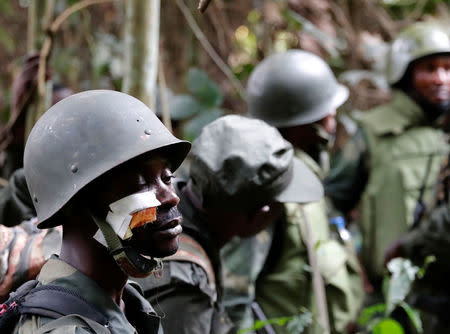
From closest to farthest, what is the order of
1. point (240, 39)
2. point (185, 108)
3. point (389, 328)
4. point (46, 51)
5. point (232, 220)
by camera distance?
point (389, 328) → point (232, 220) → point (46, 51) → point (185, 108) → point (240, 39)

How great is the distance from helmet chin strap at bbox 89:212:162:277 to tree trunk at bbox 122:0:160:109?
127 cm

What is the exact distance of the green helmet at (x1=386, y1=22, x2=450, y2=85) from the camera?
15.3 feet

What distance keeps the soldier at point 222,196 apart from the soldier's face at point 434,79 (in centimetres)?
207

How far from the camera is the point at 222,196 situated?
2660mm

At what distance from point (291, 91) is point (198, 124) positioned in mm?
608

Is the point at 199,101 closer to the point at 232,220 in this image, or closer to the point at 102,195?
the point at 232,220

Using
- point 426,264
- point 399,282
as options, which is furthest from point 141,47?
point 426,264

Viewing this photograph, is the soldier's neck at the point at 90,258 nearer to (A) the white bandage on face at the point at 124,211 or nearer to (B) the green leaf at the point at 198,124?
(A) the white bandage on face at the point at 124,211

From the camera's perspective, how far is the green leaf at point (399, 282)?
3.13 metres

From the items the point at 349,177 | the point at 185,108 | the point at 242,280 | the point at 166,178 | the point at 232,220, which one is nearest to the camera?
the point at 166,178

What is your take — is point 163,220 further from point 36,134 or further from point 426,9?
point 426,9

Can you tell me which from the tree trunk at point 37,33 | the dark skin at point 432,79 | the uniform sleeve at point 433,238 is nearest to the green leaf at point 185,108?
the tree trunk at point 37,33

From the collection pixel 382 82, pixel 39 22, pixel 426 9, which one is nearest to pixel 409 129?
pixel 382 82

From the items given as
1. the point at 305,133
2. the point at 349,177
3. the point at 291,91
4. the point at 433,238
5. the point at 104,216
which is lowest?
the point at 349,177
